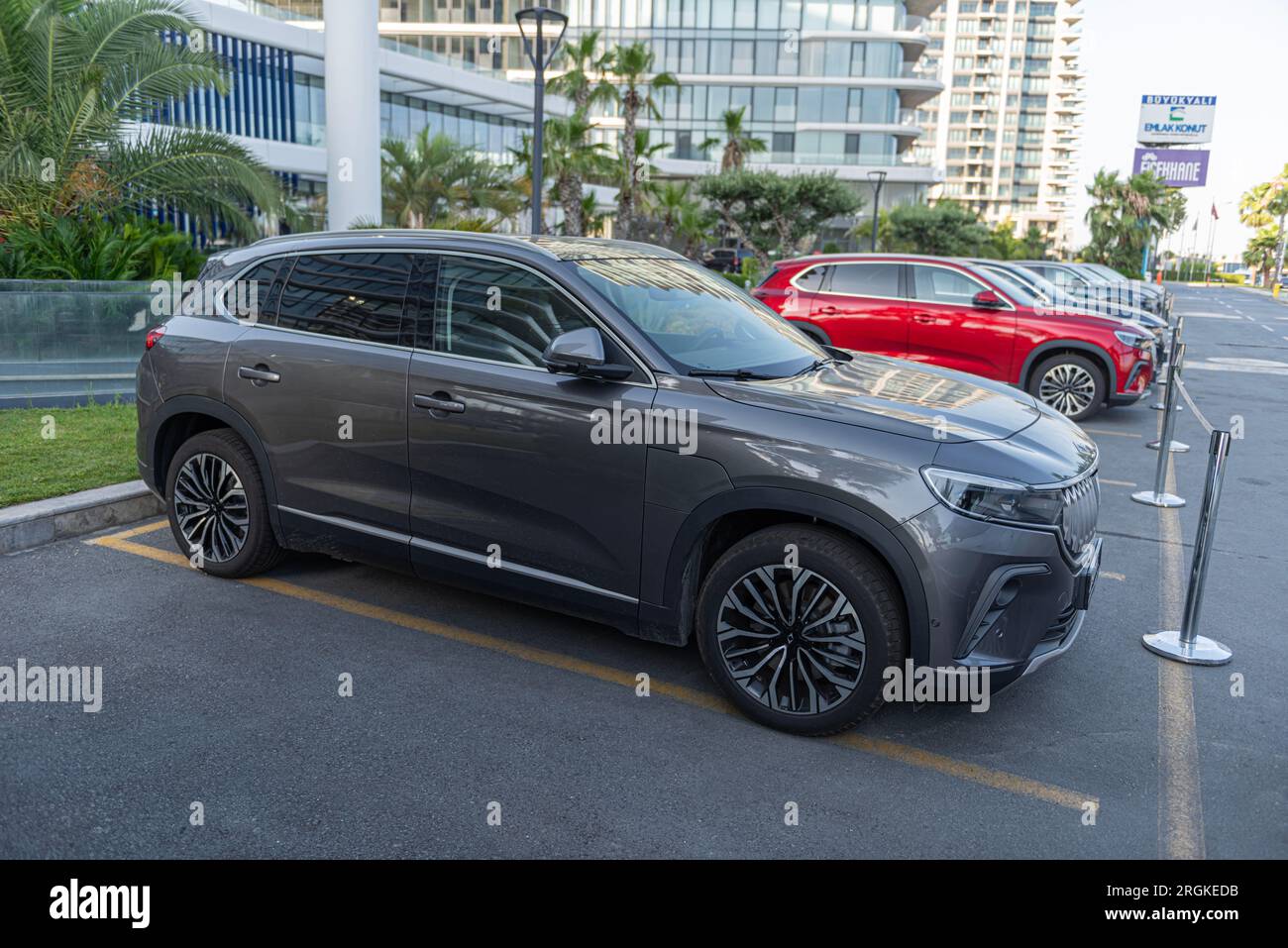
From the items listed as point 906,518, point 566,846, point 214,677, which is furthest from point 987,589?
point 214,677

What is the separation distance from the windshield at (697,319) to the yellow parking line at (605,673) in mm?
1376

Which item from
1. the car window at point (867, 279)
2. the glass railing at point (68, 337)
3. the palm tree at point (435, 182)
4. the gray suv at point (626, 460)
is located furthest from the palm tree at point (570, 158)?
the gray suv at point (626, 460)

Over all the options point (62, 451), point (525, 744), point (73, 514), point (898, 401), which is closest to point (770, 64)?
point (62, 451)

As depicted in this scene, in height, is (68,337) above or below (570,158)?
below

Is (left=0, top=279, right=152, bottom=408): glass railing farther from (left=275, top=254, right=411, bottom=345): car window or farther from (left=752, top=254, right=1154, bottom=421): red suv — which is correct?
(left=752, top=254, right=1154, bottom=421): red suv

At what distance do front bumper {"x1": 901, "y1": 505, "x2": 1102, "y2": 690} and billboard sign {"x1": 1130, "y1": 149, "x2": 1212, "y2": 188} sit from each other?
3394 inches

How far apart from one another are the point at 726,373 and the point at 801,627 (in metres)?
1.09

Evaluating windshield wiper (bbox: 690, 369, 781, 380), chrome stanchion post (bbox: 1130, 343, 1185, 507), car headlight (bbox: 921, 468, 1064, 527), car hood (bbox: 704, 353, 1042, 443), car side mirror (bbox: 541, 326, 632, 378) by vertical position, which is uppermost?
car side mirror (bbox: 541, 326, 632, 378)

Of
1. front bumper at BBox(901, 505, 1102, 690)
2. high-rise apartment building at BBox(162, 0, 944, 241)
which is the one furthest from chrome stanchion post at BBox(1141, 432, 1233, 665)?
high-rise apartment building at BBox(162, 0, 944, 241)

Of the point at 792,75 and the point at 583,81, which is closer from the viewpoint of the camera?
the point at 583,81

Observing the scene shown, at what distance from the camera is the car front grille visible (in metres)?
3.88

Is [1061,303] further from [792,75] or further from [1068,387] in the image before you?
[792,75]

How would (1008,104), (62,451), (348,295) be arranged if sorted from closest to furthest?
(348,295) → (62,451) → (1008,104)

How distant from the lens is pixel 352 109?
58.3 feet
